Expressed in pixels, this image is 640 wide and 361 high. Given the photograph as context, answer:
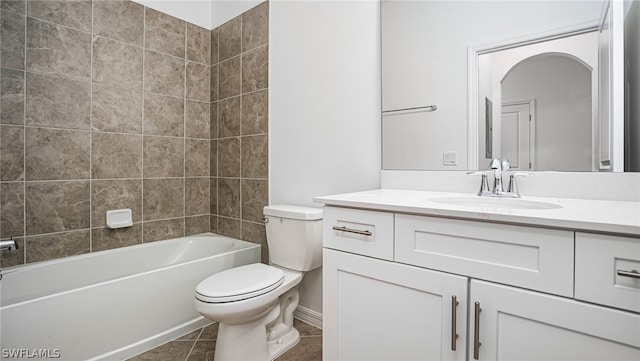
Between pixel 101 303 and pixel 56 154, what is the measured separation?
997mm

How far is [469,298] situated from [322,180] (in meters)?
1.13

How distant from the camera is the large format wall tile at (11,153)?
173 centimetres

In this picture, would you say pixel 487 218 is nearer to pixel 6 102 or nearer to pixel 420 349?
pixel 420 349

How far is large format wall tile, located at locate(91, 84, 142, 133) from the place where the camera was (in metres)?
2.06

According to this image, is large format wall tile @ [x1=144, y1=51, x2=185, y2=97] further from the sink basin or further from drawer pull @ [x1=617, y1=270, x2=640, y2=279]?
drawer pull @ [x1=617, y1=270, x2=640, y2=279]

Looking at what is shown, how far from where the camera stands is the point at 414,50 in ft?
5.29

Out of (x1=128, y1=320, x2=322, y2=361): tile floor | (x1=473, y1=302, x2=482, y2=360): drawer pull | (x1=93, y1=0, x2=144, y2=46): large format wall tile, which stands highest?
(x1=93, y1=0, x2=144, y2=46): large format wall tile

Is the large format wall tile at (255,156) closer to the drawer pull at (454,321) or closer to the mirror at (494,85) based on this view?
the mirror at (494,85)

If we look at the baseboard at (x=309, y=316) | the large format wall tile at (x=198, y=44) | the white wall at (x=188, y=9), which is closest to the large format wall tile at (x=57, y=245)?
the baseboard at (x=309, y=316)

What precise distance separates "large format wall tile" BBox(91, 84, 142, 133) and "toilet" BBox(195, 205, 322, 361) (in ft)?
4.03

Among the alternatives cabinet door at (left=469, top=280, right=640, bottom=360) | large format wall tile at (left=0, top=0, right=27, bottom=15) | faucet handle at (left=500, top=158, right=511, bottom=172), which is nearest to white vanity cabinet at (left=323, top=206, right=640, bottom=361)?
cabinet door at (left=469, top=280, right=640, bottom=360)

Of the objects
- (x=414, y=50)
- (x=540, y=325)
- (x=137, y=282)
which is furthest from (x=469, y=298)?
(x=137, y=282)

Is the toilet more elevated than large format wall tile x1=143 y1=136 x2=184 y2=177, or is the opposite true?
large format wall tile x1=143 y1=136 x2=184 y2=177

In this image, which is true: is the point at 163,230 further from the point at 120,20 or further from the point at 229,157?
the point at 120,20
